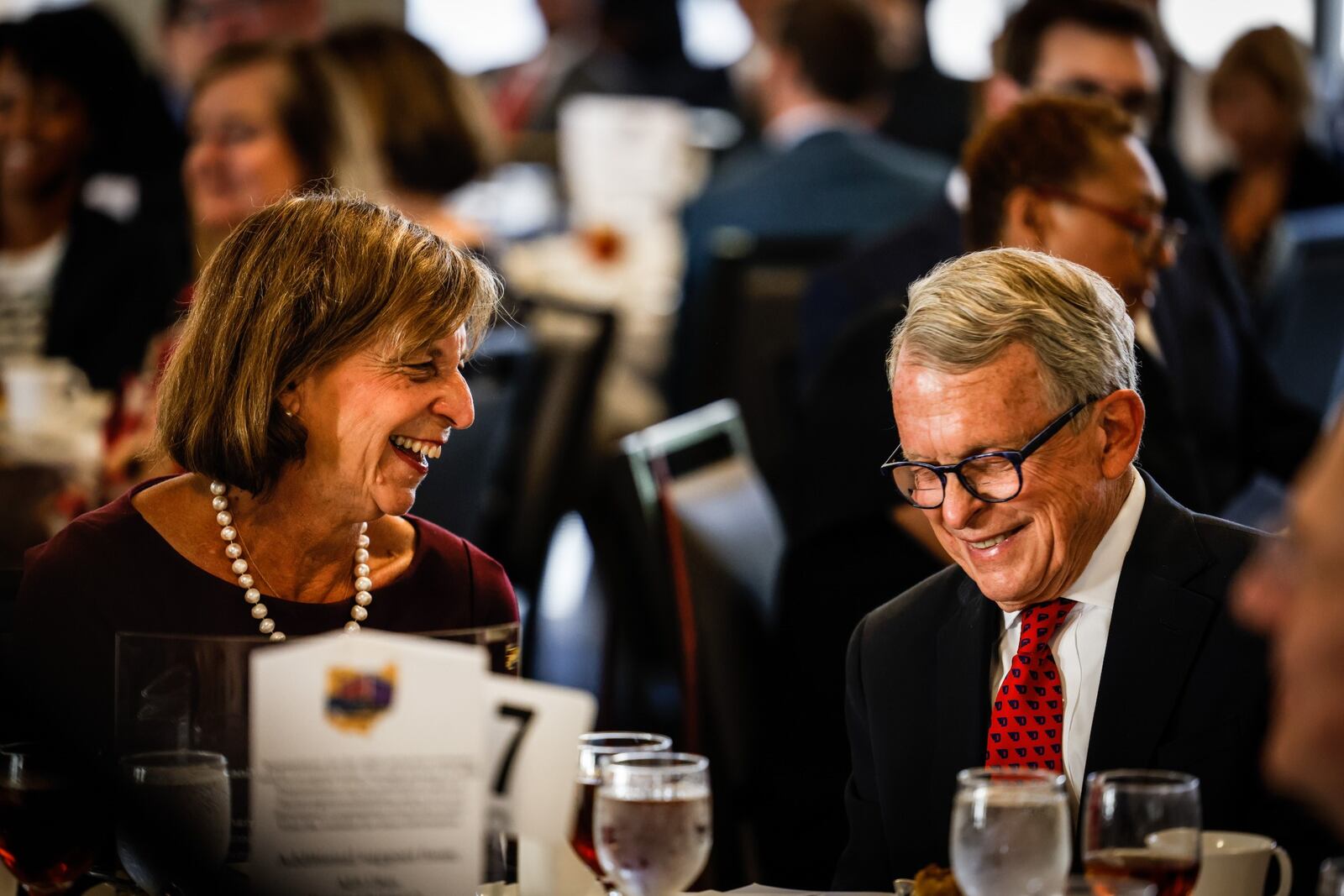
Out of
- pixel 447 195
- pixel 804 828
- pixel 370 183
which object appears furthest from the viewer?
pixel 447 195

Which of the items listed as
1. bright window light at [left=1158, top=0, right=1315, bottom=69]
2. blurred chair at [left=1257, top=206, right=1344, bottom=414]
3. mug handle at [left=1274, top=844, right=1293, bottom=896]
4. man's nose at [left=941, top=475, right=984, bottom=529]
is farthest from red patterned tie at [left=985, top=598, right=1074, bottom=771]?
bright window light at [left=1158, top=0, right=1315, bottom=69]

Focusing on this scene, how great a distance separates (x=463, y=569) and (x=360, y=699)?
0.37m

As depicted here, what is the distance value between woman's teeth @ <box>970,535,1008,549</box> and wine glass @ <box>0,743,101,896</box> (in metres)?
0.85

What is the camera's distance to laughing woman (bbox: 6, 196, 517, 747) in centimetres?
166

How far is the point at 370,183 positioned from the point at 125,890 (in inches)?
92.9

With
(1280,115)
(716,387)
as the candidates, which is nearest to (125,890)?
(716,387)

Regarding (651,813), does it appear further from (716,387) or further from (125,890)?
(716,387)

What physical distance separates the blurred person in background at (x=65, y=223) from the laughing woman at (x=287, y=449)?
7.01ft

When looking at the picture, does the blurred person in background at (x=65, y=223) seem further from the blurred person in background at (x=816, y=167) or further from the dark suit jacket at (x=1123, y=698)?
the dark suit jacket at (x=1123, y=698)

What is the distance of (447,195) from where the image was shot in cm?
448

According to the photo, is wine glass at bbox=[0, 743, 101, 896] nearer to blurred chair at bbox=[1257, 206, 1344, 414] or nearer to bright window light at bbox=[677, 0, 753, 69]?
blurred chair at bbox=[1257, 206, 1344, 414]

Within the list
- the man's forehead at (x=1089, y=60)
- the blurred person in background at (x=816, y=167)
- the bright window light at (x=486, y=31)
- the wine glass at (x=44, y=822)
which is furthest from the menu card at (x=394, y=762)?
the bright window light at (x=486, y=31)

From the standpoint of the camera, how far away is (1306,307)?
411 centimetres

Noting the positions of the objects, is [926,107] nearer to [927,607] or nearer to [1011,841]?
[927,607]
